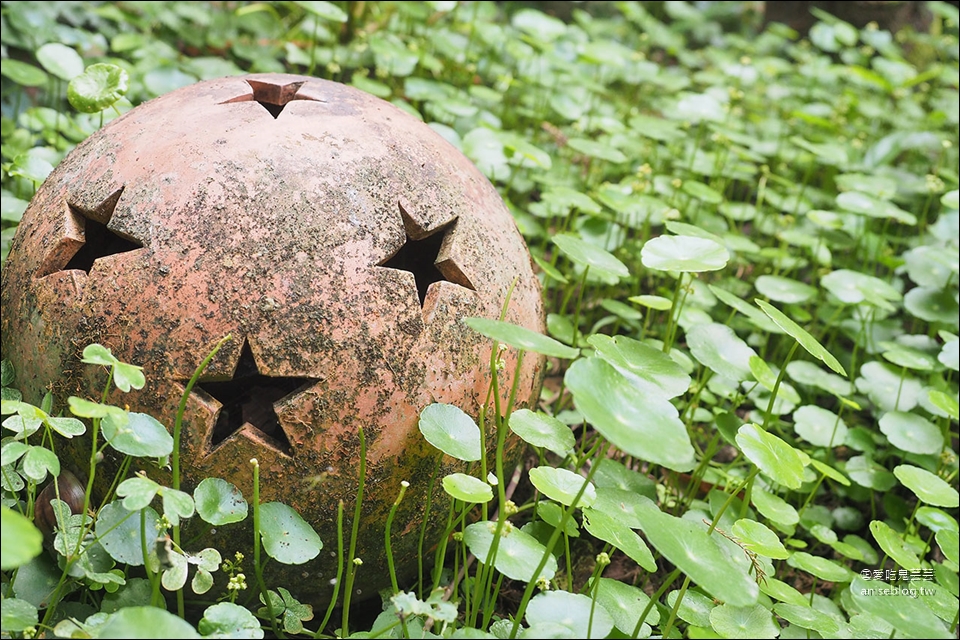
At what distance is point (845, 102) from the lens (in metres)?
4.23

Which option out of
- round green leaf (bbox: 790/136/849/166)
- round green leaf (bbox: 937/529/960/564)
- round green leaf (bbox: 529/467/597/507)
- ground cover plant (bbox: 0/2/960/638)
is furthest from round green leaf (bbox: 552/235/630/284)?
round green leaf (bbox: 790/136/849/166)

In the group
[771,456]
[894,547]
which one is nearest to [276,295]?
[771,456]

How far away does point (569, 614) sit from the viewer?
1344 millimetres

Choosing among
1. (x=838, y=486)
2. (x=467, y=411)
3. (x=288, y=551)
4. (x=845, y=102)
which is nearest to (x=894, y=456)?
(x=838, y=486)

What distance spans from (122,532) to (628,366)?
868 mm

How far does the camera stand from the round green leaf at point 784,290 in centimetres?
267

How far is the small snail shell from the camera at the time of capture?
1.50m

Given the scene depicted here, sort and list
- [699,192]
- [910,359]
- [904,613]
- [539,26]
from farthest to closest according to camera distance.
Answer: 1. [539,26]
2. [699,192]
3. [910,359]
4. [904,613]

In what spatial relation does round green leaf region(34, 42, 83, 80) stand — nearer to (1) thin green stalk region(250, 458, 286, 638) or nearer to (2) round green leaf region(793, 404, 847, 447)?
(1) thin green stalk region(250, 458, 286, 638)

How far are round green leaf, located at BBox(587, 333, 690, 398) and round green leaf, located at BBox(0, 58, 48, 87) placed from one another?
2089 millimetres

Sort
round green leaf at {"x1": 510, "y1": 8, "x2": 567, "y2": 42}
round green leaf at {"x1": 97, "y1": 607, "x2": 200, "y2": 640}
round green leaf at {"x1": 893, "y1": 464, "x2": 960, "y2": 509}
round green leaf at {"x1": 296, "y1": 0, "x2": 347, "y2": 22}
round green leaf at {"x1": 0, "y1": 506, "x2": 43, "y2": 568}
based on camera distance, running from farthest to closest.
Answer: round green leaf at {"x1": 510, "y1": 8, "x2": 567, "y2": 42} < round green leaf at {"x1": 296, "y1": 0, "x2": 347, "y2": 22} < round green leaf at {"x1": 893, "y1": 464, "x2": 960, "y2": 509} < round green leaf at {"x1": 97, "y1": 607, "x2": 200, "y2": 640} < round green leaf at {"x1": 0, "y1": 506, "x2": 43, "y2": 568}

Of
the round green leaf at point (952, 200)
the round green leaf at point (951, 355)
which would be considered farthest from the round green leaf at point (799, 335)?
the round green leaf at point (952, 200)

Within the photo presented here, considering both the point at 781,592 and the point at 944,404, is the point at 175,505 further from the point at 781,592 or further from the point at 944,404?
the point at 944,404

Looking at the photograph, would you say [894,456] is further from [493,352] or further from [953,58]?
[953,58]
